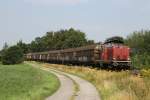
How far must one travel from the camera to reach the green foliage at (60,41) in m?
128

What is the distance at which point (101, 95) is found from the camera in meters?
23.9

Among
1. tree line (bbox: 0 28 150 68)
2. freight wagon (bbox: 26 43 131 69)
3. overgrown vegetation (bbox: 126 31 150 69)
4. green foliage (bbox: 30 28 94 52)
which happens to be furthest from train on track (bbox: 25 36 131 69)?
green foliage (bbox: 30 28 94 52)

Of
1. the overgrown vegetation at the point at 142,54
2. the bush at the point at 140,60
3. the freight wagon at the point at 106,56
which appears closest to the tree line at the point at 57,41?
the overgrown vegetation at the point at 142,54

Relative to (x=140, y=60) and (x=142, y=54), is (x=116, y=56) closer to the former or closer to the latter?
(x=140, y=60)

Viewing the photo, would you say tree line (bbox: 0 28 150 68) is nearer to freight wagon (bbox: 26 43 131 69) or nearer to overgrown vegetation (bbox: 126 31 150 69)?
overgrown vegetation (bbox: 126 31 150 69)

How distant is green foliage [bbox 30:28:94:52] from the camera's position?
419 feet

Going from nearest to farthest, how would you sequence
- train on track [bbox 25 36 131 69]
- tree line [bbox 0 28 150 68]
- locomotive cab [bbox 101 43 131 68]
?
locomotive cab [bbox 101 43 131 68] → train on track [bbox 25 36 131 69] → tree line [bbox 0 28 150 68]

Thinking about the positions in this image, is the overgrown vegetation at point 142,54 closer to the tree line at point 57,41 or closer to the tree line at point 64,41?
the tree line at point 64,41

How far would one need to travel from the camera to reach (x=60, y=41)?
149 m

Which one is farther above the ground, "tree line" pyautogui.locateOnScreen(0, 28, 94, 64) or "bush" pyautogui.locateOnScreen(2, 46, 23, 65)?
"tree line" pyautogui.locateOnScreen(0, 28, 94, 64)

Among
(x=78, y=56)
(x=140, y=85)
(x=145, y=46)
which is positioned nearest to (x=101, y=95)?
(x=140, y=85)

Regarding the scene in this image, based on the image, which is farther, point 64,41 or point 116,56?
point 64,41

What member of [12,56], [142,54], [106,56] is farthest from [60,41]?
[106,56]

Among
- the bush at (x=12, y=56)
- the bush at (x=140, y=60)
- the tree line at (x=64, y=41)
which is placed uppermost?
the tree line at (x=64, y=41)
